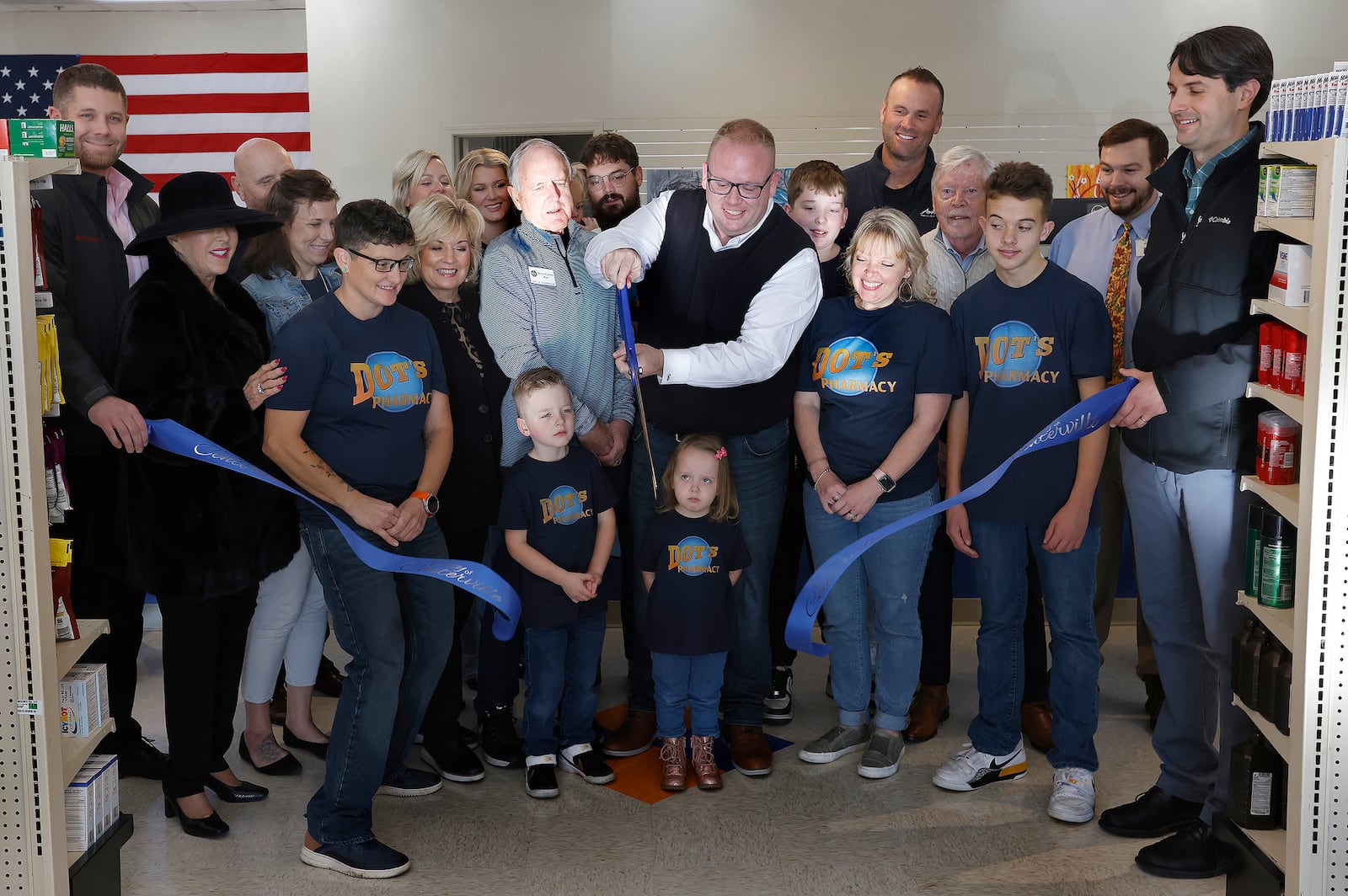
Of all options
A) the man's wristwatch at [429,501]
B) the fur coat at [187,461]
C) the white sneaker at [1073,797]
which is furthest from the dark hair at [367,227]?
the white sneaker at [1073,797]

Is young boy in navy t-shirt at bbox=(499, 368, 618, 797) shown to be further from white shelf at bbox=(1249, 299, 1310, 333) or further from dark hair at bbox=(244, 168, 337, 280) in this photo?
white shelf at bbox=(1249, 299, 1310, 333)

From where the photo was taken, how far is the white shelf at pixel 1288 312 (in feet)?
8.06

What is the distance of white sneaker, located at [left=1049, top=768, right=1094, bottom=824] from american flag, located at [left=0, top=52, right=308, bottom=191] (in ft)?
22.4

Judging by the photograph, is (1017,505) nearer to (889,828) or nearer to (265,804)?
(889,828)

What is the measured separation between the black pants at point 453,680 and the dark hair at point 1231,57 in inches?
93.7

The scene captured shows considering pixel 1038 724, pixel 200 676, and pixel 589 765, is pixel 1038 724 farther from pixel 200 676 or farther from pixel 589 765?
pixel 200 676

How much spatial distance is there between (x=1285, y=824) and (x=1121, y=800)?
93 centimetres

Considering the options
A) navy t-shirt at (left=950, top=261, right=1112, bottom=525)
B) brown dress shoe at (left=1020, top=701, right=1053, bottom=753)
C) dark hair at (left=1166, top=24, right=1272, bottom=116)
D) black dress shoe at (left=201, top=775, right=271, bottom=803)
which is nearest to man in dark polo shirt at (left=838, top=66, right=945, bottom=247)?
navy t-shirt at (left=950, top=261, right=1112, bottom=525)

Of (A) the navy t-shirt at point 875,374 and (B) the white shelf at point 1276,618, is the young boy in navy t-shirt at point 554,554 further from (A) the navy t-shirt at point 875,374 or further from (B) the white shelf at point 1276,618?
(B) the white shelf at point 1276,618

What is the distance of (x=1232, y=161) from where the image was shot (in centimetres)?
289

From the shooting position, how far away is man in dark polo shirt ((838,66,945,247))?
4.39m

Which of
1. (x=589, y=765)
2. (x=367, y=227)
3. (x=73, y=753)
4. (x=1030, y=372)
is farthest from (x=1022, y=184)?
(x=73, y=753)

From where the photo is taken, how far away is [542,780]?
3562 mm

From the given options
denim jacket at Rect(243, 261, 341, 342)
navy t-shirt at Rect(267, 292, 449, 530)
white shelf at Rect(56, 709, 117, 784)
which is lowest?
white shelf at Rect(56, 709, 117, 784)
